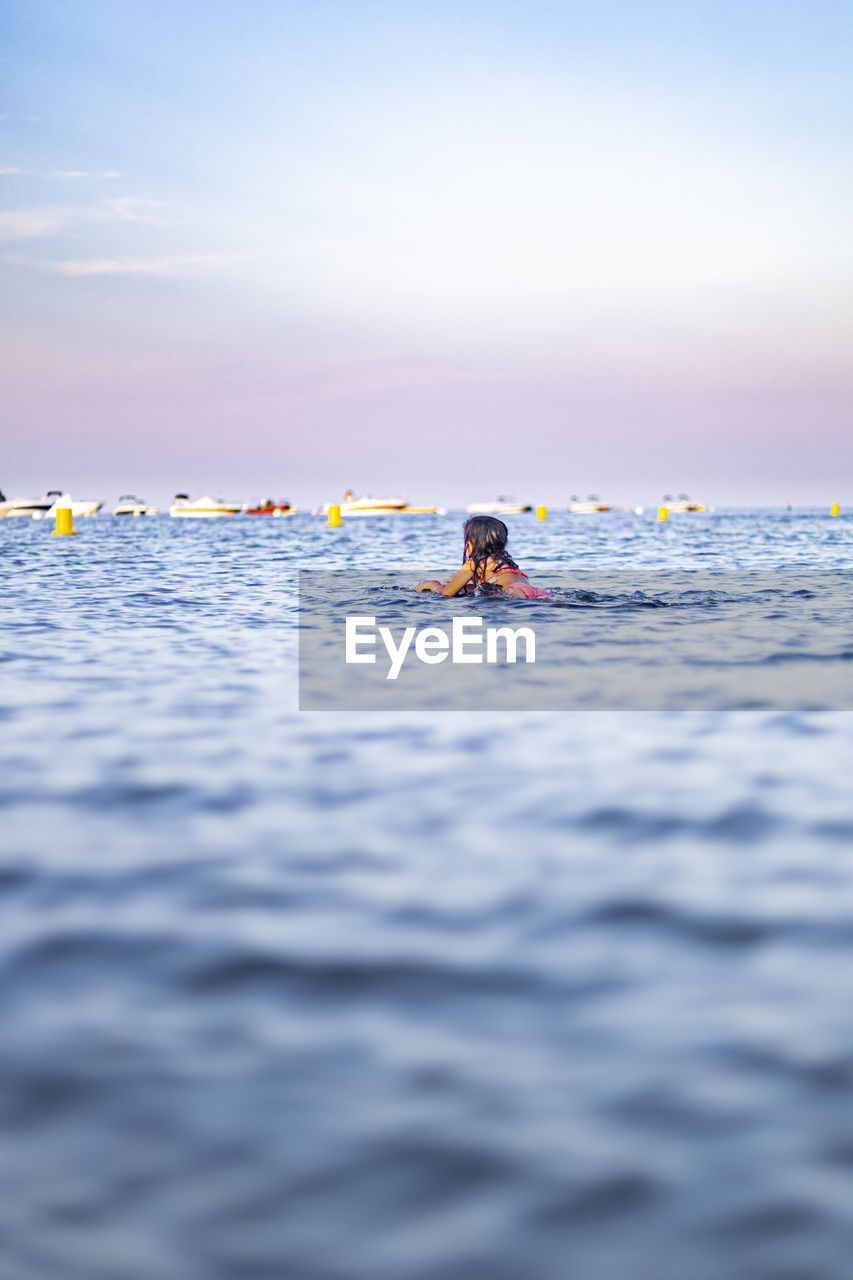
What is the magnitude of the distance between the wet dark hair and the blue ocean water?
8997mm

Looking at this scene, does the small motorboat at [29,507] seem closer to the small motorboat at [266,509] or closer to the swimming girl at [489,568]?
the small motorboat at [266,509]

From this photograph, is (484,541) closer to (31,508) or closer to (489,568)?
(489,568)

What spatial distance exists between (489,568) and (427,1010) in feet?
46.9

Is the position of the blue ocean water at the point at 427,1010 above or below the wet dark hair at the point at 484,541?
below

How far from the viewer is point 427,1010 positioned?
3.42 meters

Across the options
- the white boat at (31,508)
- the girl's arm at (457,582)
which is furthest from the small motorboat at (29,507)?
the girl's arm at (457,582)

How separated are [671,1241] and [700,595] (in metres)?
17.7

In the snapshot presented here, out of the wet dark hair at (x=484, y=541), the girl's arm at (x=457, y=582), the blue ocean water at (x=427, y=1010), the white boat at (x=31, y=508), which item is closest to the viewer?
the blue ocean water at (x=427, y=1010)

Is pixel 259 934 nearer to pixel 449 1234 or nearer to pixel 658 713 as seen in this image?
pixel 449 1234

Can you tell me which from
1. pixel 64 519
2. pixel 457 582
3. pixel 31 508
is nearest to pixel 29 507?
pixel 31 508

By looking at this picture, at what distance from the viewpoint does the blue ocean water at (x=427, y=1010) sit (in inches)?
94.0

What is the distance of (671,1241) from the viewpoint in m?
2.34

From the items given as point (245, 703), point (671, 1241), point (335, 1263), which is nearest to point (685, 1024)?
point (671, 1241)

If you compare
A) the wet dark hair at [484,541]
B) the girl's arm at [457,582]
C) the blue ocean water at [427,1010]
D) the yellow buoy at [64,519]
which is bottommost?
the blue ocean water at [427,1010]
